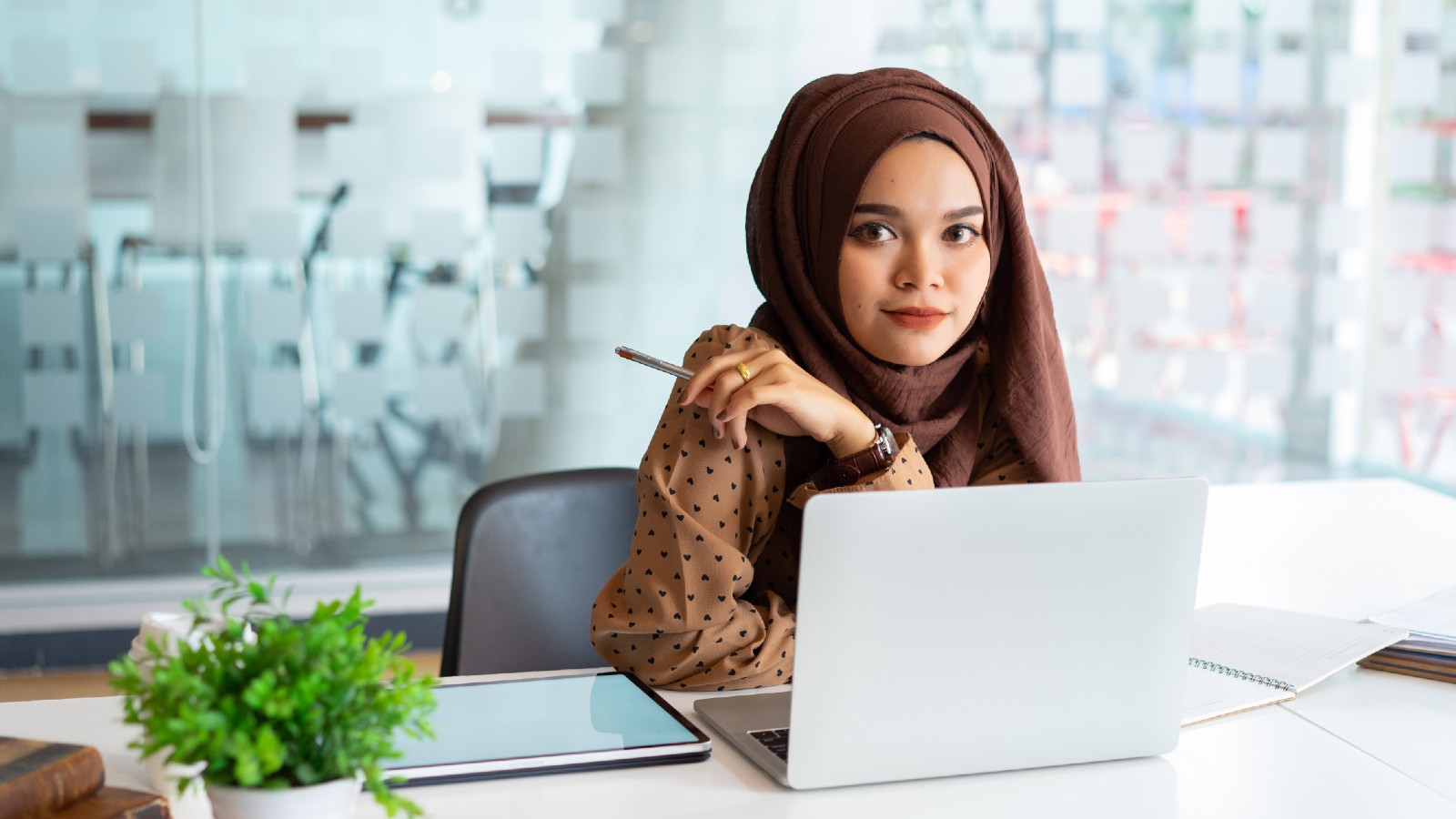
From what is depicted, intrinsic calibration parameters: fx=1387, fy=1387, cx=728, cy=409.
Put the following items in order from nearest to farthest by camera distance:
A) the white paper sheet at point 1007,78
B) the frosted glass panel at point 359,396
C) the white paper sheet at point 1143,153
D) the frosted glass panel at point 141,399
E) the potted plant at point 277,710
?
the potted plant at point 277,710
the frosted glass panel at point 141,399
the frosted glass panel at point 359,396
the white paper sheet at point 1007,78
the white paper sheet at point 1143,153

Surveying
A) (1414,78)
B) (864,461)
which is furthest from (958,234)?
(1414,78)

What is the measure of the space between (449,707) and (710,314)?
89.4 inches

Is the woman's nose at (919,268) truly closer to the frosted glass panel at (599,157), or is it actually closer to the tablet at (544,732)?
the tablet at (544,732)

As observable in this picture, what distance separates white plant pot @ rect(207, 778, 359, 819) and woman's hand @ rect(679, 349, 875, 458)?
520 millimetres

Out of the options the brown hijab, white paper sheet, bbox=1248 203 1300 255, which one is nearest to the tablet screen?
the brown hijab

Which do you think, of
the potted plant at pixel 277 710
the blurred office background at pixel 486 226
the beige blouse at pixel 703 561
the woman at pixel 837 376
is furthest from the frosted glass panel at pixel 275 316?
the potted plant at pixel 277 710

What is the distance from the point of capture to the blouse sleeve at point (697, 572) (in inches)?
48.2

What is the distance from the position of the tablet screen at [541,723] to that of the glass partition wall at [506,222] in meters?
2.10

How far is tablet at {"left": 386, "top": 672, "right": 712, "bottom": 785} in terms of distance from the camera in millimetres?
991

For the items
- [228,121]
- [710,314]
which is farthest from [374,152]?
[710,314]

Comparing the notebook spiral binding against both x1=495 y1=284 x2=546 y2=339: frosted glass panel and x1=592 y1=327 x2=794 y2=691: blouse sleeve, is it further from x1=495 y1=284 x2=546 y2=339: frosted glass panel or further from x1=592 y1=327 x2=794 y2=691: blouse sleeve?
x1=495 y1=284 x2=546 y2=339: frosted glass panel

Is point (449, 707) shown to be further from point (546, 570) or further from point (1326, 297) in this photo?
point (1326, 297)

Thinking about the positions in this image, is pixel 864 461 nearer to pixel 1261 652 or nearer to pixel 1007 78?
pixel 1261 652

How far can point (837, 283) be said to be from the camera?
1.36m
